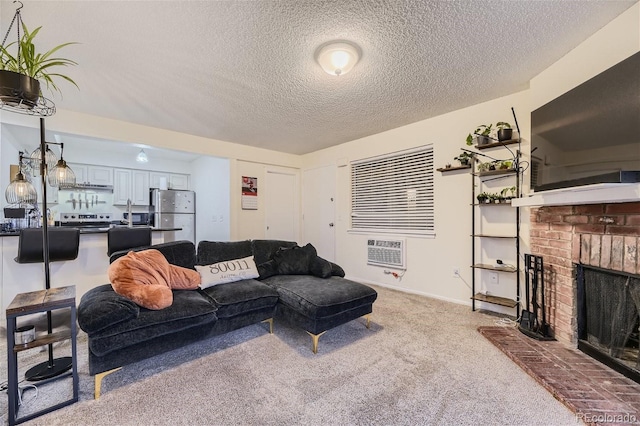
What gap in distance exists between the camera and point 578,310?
2.15 metres

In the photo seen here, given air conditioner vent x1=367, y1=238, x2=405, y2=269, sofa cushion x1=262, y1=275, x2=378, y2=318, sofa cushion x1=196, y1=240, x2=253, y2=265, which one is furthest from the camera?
air conditioner vent x1=367, y1=238, x2=405, y2=269

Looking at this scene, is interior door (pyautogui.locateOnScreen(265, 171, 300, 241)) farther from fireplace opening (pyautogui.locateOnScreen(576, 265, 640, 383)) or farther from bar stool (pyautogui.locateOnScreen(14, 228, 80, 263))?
fireplace opening (pyautogui.locateOnScreen(576, 265, 640, 383))

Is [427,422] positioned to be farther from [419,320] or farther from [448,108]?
[448,108]

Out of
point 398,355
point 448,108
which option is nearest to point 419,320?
point 398,355

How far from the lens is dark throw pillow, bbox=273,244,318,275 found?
316 cm

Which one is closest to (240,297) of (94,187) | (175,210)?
(175,210)

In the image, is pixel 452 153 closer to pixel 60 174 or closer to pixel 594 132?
pixel 594 132

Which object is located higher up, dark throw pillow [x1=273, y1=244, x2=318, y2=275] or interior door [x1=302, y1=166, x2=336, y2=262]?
interior door [x1=302, y1=166, x2=336, y2=262]

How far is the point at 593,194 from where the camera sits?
5.67ft

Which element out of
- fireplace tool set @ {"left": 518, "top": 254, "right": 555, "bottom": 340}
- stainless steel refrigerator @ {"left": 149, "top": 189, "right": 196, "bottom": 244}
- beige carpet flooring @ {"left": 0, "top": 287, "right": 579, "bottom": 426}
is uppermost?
stainless steel refrigerator @ {"left": 149, "top": 189, "right": 196, "bottom": 244}

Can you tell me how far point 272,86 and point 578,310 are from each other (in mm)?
3368

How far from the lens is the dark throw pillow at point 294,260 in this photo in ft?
Result: 10.4

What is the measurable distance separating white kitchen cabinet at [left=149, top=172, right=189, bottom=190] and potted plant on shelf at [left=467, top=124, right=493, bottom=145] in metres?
6.34

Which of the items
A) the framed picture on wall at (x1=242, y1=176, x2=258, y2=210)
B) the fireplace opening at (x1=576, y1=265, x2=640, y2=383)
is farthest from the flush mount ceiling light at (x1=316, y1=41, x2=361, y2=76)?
the framed picture on wall at (x1=242, y1=176, x2=258, y2=210)
